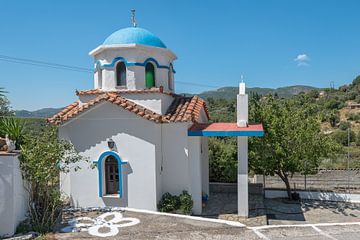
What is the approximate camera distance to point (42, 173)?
9953mm

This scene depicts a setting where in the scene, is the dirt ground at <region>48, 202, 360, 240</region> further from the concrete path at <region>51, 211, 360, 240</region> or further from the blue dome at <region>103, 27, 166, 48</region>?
the blue dome at <region>103, 27, 166, 48</region>

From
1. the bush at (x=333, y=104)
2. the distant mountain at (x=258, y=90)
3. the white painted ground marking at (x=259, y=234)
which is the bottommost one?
the white painted ground marking at (x=259, y=234)

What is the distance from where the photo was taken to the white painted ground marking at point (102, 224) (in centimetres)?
1031

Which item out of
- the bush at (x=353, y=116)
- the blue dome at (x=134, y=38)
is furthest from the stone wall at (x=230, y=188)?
the bush at (x=353, y=116)

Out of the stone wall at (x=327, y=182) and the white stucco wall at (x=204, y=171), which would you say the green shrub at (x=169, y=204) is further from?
the stone wall at (x=327, y=182)

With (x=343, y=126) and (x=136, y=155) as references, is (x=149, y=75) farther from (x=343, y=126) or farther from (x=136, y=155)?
(x=343, y=126)

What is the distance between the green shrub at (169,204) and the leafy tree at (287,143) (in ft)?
17.2

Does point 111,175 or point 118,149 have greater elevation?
point 118,149

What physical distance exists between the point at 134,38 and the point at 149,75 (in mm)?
1851

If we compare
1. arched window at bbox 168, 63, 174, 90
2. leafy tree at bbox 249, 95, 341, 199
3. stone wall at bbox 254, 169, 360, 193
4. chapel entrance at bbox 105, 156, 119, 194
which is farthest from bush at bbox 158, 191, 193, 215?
stone wall at bbox 254, 169, 360, 193

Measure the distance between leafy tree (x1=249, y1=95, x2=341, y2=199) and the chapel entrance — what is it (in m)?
7.04

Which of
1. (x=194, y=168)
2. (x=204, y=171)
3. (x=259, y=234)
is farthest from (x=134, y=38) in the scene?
(x=259, y=234)

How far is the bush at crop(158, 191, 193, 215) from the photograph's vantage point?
13.2m

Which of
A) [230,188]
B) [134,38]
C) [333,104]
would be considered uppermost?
[134,38]
